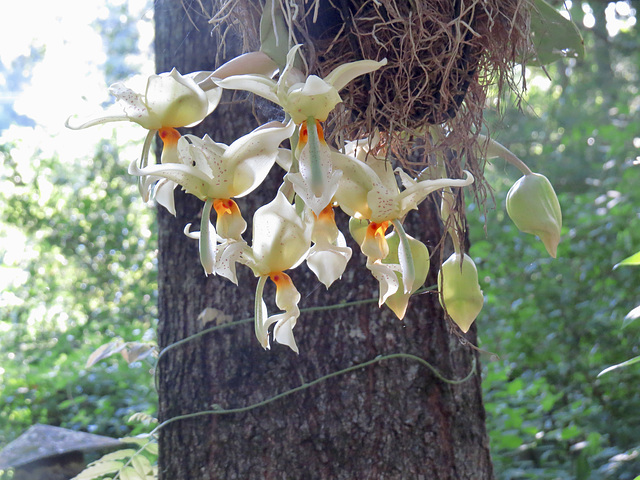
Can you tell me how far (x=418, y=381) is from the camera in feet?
2.91

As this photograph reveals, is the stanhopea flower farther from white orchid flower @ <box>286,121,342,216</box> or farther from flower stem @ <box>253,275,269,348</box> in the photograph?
flower stem @ <box>253,275,269,348</box>

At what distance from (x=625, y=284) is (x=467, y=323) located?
97.5 inches

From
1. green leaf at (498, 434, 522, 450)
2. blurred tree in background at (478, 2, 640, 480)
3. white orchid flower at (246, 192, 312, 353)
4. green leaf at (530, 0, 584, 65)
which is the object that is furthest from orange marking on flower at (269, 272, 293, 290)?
blurred tree in background at (478, 2, 640, 480)

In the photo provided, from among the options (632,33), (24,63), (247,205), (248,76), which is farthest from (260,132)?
(24,63)

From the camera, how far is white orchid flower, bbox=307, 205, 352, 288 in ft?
1.37

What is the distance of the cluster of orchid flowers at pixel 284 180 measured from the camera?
381 mm

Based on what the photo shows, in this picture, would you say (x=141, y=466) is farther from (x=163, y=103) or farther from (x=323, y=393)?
(x=163, y=103)

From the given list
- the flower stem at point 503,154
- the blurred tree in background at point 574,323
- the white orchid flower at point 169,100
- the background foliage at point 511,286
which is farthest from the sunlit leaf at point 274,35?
the blurred tree in background at point 574,323

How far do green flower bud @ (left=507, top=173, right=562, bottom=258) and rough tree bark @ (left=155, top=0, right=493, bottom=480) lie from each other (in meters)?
0.41

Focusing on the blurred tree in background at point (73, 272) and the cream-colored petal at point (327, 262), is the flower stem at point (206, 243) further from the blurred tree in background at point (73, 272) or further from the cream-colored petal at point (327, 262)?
the blurred tree in background at point (73, 272)

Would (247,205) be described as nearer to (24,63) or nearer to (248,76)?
(248,76)

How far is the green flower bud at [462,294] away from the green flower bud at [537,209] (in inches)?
2.4

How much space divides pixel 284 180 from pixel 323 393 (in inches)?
20.3

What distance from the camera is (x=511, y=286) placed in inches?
116
